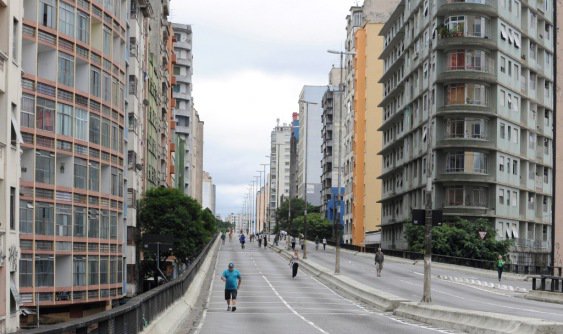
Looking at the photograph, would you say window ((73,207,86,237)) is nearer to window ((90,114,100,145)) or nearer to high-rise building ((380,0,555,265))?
window ((90,114,100,145))

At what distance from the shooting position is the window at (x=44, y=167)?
4887 centimetres

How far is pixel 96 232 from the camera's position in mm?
55031

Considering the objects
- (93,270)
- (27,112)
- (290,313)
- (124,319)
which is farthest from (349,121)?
(124,319)

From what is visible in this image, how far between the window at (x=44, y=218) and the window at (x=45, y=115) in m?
3.95

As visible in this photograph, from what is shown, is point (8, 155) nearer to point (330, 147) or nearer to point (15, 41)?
point (15, 41)

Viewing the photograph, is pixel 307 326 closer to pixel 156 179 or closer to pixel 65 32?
pixel 65 32

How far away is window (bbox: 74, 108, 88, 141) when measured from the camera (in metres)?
52.2

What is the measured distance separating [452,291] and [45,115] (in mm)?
23131

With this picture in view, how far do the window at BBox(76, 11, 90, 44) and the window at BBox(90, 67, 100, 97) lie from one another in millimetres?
1862

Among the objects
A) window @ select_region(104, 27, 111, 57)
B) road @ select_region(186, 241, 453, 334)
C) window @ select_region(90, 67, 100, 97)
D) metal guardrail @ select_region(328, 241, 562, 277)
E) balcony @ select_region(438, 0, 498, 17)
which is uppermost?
balcony @ select_region(438, 0, 498, 17)

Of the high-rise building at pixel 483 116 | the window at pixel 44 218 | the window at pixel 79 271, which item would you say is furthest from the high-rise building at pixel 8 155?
the high-rise building at pixel 483 116

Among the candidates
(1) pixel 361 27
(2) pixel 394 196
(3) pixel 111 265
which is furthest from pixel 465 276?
(1) pixel 361 27

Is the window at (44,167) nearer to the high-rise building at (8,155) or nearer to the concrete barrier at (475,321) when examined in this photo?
the high-rise building at (8,155)

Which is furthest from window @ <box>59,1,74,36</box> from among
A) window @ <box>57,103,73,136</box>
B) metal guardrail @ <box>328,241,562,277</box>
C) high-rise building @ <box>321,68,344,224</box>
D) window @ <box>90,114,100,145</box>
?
high-rise building @ <box>321,68,344,224</box>
